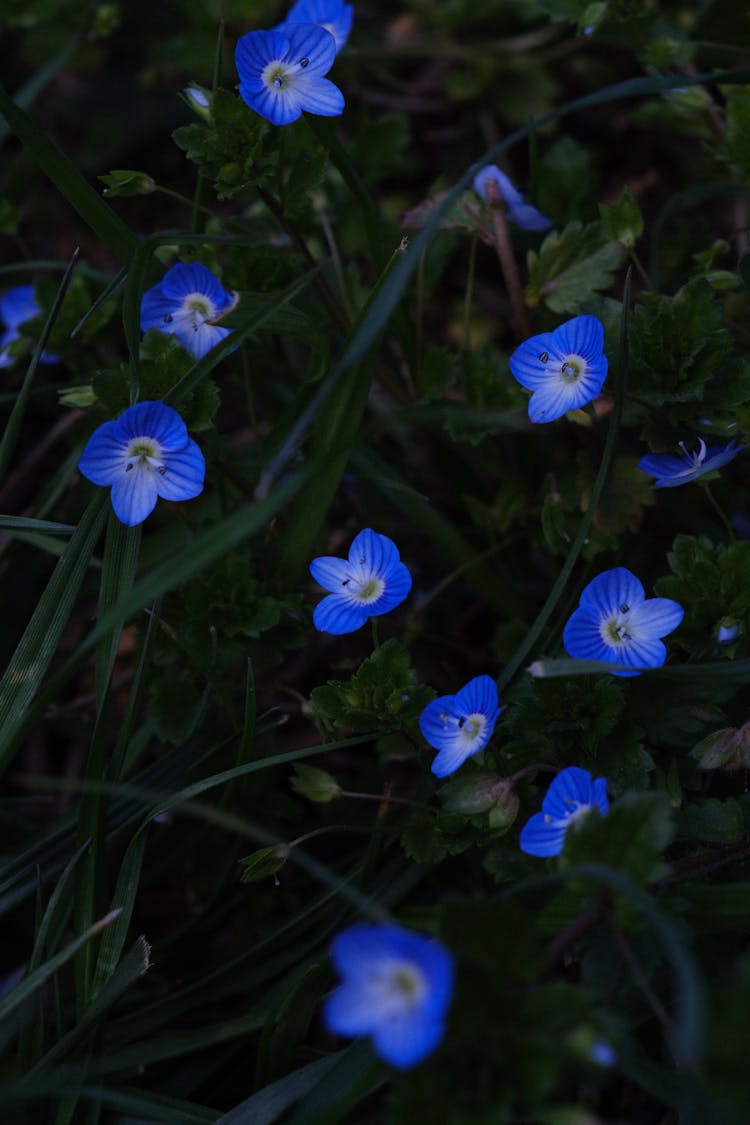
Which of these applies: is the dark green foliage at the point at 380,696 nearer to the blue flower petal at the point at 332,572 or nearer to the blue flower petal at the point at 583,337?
the blue flower petal at the point at 332,572

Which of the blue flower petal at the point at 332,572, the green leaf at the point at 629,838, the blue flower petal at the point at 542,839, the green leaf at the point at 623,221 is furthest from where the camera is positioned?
the green leaf at the point at 623,221

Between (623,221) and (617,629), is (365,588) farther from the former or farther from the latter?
(623,221)

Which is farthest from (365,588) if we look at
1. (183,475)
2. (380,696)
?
(183,475)

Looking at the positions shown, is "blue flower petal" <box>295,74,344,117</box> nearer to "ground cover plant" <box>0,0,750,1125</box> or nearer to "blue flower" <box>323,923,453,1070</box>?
"ground cover plant" <box>0,0,750,1125</box>

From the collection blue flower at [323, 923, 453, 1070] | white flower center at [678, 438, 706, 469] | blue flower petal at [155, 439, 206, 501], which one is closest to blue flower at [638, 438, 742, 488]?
white flower center at [678, 438, 706, 469]

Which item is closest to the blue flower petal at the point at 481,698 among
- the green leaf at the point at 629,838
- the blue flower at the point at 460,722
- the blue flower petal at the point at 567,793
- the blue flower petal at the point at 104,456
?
the blue flower at the point at 460,722

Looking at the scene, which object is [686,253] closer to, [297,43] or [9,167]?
[297,43]
